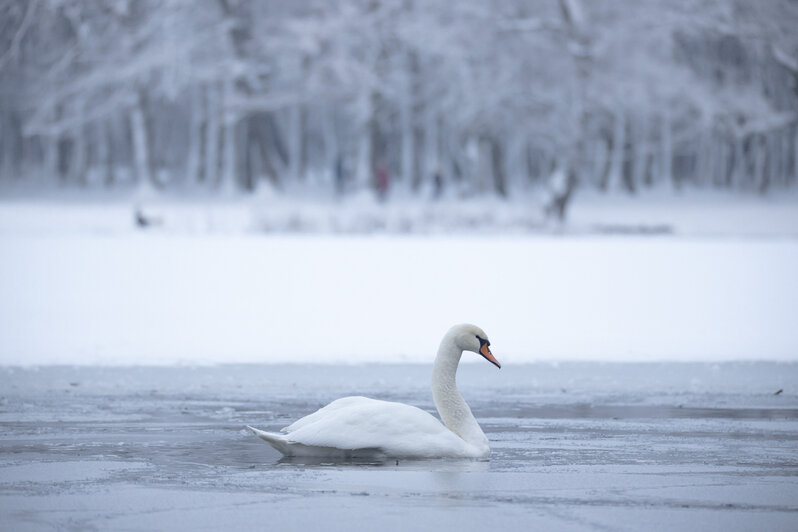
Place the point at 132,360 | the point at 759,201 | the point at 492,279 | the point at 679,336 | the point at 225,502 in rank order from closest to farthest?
1. the point at 225,502
2. the point at 132,360
3. the point at 679,336
4. the point at 492,279
5. the point at 759,201

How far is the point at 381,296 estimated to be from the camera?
19375 millimetres

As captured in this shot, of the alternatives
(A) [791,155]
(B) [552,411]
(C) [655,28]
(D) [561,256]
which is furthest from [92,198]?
(B) [552,411]

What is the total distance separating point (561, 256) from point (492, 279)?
12.3 feet

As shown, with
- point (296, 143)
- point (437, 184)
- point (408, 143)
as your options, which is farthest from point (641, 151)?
point (437, 184)

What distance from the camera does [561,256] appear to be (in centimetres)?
2491

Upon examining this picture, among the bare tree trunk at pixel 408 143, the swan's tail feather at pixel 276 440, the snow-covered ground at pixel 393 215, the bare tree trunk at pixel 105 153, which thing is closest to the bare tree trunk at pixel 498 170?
the snow-covered ground at pixel 393 215

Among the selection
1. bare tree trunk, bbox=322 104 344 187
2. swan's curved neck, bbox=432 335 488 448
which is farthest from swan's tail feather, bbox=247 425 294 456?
bare tree trunk, bbox=322 104 344 187

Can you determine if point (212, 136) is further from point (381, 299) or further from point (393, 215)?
point (381, 299)

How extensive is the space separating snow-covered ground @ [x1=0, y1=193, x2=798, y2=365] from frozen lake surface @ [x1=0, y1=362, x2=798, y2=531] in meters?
1.57

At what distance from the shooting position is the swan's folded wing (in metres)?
8.28

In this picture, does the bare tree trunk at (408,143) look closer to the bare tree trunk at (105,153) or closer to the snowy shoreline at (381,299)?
the bare tree trunk at (105,153)

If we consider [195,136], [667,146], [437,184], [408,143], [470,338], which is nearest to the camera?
[470,338]

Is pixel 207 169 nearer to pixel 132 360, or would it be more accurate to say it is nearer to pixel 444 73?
pixel 444 73

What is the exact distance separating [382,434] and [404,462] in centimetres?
22
